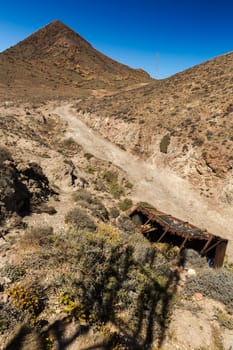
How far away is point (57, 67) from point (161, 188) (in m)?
88.2

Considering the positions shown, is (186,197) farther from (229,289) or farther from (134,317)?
(134,317)

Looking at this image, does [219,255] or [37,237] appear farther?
[219,255]

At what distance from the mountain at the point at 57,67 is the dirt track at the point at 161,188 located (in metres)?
39.3

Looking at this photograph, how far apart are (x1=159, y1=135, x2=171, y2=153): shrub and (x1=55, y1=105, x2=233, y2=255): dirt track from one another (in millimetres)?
2987

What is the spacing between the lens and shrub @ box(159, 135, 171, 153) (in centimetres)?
3312

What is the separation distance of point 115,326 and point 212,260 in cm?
1061

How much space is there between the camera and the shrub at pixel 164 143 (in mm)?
33125

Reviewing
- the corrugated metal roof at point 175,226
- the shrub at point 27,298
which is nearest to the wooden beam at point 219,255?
the corrugated metal roof at point 175,226

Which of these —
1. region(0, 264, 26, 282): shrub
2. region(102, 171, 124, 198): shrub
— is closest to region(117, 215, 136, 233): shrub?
region(102, 171, 124, 198): shrub

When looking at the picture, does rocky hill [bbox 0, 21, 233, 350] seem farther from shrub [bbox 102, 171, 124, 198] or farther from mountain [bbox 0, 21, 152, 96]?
mountain [bbox 0, 21, 152, 96]

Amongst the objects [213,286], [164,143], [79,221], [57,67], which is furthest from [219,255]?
[57,67]

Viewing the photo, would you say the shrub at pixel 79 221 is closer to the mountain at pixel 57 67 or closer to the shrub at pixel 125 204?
the shrub at pixel 125 204

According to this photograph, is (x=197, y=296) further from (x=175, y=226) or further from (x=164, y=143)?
(x=164, y=143)

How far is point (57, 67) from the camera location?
95125mm
